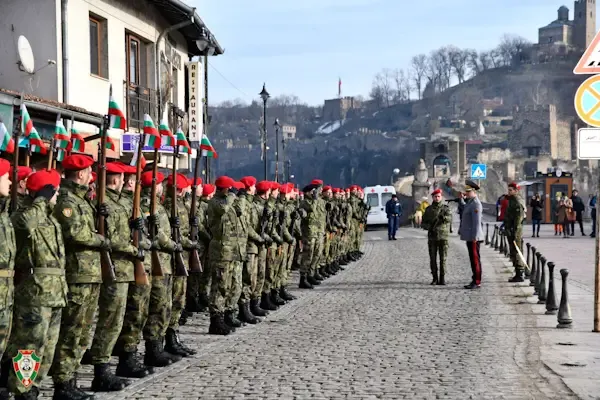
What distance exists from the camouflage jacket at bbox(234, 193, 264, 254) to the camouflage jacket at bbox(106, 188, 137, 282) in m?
4.09

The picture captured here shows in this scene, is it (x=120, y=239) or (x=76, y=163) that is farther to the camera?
(x=120, y=239)

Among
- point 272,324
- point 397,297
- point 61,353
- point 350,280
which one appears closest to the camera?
point 61,353

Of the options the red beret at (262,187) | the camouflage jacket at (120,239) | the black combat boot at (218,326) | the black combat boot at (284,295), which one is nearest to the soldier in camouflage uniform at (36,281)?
the camouflage jacket at (120,239)

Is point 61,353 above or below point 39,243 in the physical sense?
below

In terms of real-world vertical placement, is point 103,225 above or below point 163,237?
above

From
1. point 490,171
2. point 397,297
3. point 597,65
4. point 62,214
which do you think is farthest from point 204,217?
point 490,171

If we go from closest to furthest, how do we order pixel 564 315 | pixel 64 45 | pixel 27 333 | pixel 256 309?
pixel 27 333
pixel 564 315
pixel 256 309
pixel 64 45

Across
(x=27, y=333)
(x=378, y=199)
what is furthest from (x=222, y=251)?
(x=378, y=199)

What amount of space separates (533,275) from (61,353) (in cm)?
1167

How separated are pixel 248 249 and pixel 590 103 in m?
4.47

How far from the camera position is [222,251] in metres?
12.8

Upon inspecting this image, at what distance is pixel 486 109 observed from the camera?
181 m

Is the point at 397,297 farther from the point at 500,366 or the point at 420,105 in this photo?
the point at 420,105

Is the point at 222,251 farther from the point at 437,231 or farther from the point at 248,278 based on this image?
the point at 437,231
